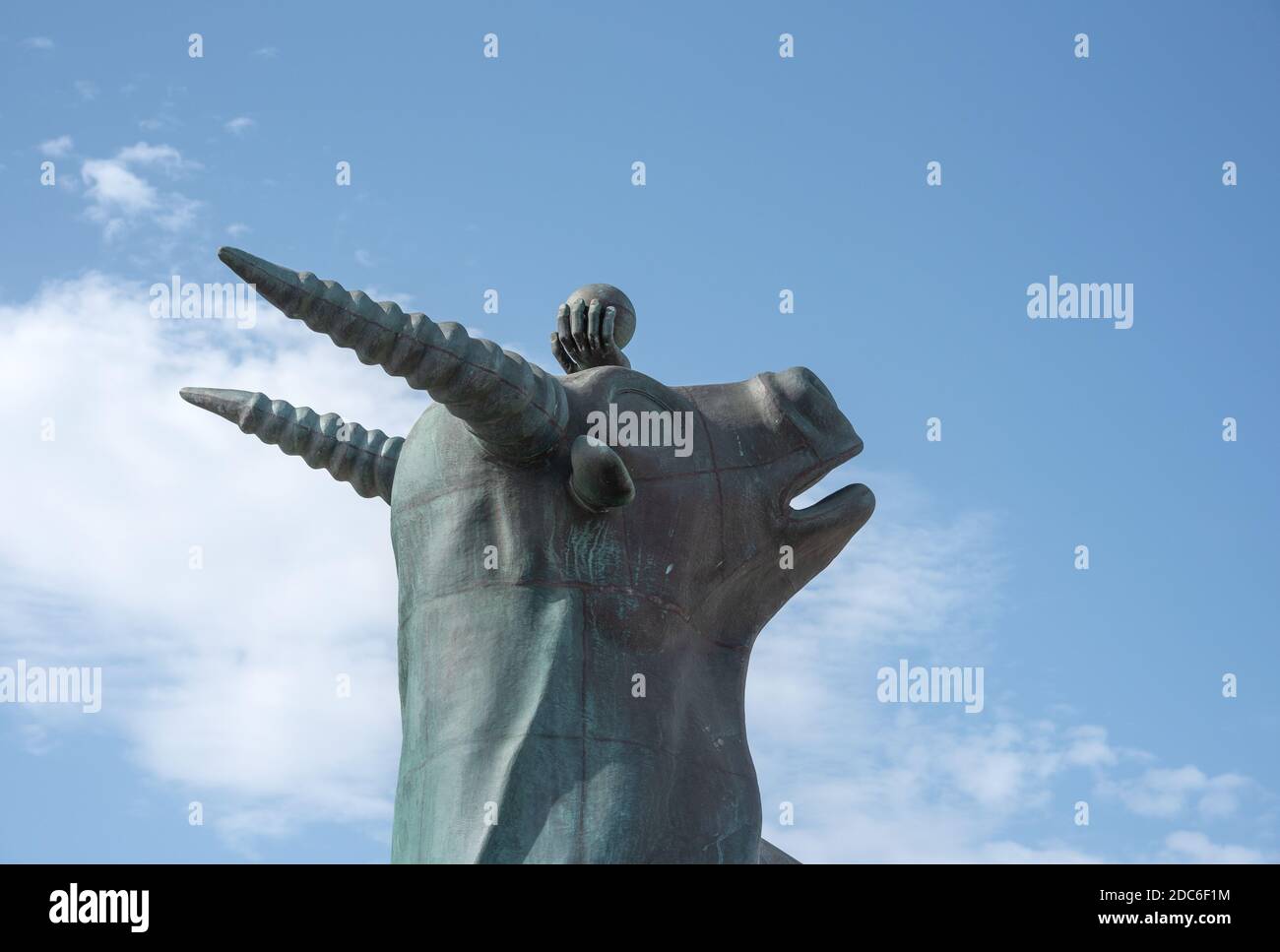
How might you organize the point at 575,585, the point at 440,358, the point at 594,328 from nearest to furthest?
the point at 440,358, the point at 575,585, the point at 594,328

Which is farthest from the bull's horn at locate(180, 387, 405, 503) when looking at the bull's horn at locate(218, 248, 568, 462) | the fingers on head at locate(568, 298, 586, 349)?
the bull's horn at locate(218, 248, 568, 462)

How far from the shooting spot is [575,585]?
1284 cm

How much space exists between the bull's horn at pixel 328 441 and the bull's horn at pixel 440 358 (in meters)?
1.55

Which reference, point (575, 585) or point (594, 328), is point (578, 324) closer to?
point (594, 328)

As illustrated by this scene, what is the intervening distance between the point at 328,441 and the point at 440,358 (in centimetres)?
225

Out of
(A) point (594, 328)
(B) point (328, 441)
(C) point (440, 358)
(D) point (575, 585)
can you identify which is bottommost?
(D) point (575, 585)

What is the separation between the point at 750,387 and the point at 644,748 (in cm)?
248

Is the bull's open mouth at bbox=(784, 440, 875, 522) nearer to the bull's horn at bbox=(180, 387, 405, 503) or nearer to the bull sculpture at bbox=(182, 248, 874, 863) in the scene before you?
the bull sculpture at bbox=(182, 248, 874, 863)

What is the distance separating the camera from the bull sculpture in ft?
40.6

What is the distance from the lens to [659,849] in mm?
12602

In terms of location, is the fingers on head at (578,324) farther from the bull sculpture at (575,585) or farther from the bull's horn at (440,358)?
the bull's horn at (440,358)

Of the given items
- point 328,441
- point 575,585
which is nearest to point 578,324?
point 328,441

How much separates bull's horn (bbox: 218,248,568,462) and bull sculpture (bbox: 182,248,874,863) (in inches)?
0.5
